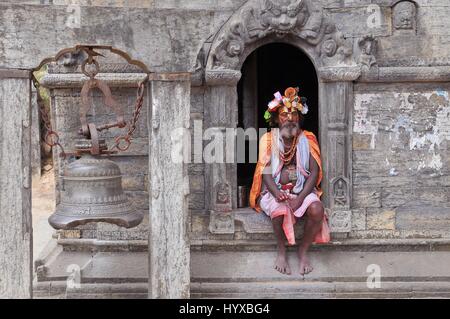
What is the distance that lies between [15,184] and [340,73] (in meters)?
3.29

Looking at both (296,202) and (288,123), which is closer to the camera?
(296,202)

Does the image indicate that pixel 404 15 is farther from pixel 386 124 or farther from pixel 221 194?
pixel 221 194

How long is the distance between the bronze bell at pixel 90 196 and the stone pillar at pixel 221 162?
1.85m

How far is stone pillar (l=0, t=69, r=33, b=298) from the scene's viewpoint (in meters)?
4.39

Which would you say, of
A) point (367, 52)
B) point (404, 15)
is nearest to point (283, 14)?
point (367, 52)

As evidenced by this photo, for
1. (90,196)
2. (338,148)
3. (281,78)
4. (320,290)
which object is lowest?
(320,290)

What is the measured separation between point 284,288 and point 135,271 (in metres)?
1.44

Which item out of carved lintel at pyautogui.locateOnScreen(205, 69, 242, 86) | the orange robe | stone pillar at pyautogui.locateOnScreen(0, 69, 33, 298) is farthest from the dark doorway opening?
stone pillar at pyautogui.locateOnScreen(0, 69, 33, 298)

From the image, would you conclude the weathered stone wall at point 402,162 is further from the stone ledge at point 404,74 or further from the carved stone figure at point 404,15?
the carved stone figure at point 404,15

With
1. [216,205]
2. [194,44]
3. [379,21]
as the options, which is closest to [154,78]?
[194,44]

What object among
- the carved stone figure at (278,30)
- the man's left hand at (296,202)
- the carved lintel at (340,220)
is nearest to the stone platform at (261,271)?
the carved lintel at (340,220)

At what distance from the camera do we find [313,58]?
20.4 feet

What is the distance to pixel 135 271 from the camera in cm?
593

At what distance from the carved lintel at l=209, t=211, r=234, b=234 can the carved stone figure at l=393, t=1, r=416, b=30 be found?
2.59 metres
